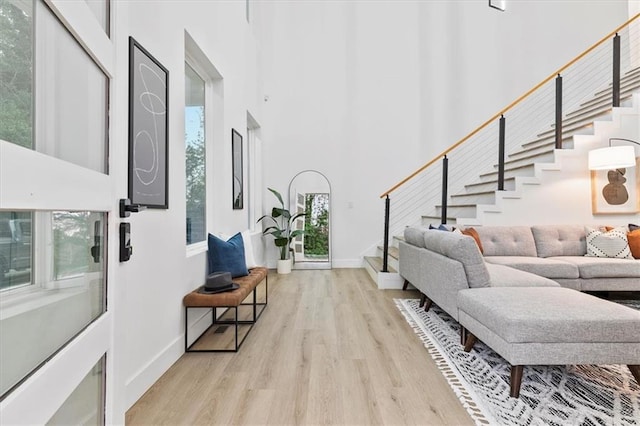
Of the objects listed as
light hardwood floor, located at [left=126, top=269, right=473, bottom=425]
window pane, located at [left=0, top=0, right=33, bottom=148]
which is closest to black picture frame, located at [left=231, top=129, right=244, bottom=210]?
light hardwood floor, located at [left=126, top=269, right=473, bottom=425]

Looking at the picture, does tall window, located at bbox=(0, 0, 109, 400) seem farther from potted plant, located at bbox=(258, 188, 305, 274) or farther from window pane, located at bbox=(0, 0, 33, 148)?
potted plant, located at bbox=(258, 188, 305, 274)

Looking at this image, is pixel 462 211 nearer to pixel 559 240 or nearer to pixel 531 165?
pixel 531 165

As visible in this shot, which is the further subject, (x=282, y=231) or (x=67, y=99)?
(x=282, y=231)

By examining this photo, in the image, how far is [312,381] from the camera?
2031 millimetres

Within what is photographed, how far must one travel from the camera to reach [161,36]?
223 centimetres

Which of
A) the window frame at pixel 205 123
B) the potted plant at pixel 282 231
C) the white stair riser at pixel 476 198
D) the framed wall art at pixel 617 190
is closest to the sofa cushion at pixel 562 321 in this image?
the window frame at pixel 205 123

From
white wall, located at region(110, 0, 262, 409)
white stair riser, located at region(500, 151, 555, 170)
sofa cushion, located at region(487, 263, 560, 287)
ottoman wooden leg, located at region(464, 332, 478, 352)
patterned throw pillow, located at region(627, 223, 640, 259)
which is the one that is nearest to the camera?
white wall, located at region(110, 0, 262, 409)

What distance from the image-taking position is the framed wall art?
4.19 meters

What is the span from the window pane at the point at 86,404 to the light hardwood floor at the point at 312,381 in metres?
0.78

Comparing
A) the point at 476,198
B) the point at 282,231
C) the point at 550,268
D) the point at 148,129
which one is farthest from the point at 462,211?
the point at 148,129

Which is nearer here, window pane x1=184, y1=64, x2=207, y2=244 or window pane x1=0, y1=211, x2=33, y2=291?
window pane x1=0, y1=211, x2=33, y2=291

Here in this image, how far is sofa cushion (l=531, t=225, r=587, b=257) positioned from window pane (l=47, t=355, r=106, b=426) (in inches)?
172

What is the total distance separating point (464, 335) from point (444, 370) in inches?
19.3

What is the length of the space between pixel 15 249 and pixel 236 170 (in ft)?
11.1
